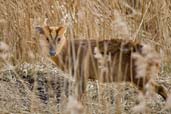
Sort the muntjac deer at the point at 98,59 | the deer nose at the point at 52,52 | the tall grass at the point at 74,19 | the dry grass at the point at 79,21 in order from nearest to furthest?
1. the muntjac deer at the point at 98,59
2. the deer nose at the point at 52,52
3. the dry grass at the point at 79,21
4. the tall grass at the point at 74,19

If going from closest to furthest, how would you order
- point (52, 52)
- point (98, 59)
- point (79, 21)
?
point (98, 59)
point (52, 52)
point (79, 21)

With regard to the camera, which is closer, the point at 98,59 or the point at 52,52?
the point at 98,59

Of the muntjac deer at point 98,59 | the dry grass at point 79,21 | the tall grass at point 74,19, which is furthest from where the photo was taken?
the tall grass at point 74,19

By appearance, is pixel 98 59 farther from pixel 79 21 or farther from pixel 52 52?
pixel 79 21

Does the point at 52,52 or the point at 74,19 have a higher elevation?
the point at 74,19

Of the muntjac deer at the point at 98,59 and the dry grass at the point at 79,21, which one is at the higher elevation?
the dry grass at the point at 79,21

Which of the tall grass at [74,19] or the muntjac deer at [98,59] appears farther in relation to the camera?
the tall grass at [74,19]

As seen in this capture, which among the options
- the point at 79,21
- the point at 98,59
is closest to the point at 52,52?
the point at 98,59

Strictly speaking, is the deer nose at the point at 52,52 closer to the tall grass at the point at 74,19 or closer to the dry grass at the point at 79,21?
the dry grass at the point at 79,21

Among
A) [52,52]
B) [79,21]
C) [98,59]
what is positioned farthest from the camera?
[79,21]

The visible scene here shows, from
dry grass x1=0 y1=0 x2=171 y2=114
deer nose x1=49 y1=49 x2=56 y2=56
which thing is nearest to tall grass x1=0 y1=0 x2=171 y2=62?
dry grass x1=0 y1=0 x2=171 y2=114

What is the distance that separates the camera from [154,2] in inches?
208

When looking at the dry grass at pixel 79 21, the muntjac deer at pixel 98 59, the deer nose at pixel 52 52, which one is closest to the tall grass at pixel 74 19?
the dry grass at pixel 79 21

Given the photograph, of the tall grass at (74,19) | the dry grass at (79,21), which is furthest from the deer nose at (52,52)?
the tall grass at (74,19)
